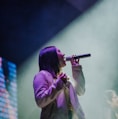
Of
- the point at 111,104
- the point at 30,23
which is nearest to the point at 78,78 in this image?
the point at 111,104

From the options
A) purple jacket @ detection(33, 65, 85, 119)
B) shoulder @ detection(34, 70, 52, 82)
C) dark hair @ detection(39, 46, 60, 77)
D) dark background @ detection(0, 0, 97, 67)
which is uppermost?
dark background @ detection(0, 0, 97, 67)

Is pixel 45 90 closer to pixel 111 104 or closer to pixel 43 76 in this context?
pixel 43 76

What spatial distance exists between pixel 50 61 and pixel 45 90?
7.9 inches

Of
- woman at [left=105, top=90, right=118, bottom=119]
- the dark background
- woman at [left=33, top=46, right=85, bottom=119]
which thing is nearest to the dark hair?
woman at [left=33, top=46, right=85, bottom=119]

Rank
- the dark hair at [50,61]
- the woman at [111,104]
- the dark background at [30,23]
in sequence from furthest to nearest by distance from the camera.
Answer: the dark background at [30,23] < the woman at [111,104] < the dark hair at [50,61]

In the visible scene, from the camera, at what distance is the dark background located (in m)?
3.37

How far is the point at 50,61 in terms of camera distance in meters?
1.75

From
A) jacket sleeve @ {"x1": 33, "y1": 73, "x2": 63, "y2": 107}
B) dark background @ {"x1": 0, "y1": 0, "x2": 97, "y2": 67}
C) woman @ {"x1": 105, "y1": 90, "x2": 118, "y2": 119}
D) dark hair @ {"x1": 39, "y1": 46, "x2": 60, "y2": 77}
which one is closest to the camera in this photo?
jacket sleeve @ {"x1": 33, "y1": 73, "x2": 63, "y2": 107}

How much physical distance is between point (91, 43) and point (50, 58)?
1604mm

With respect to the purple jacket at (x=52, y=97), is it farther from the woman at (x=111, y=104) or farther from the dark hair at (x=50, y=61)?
the woman at (x=111, y=104)

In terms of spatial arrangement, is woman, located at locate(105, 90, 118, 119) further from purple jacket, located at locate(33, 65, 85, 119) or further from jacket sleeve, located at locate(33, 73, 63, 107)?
jacket sleeve, located at locate(33, 73, 63, 107)

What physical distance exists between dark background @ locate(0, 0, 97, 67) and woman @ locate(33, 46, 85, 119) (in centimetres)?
165

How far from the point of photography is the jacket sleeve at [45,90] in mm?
1558

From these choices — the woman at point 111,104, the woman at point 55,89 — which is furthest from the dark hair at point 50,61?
the woman at point 111,104
